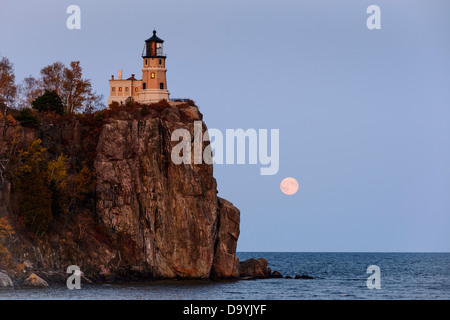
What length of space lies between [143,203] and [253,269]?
2141cm

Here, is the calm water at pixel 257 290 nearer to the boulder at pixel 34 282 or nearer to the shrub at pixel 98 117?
the boulder at pixel 34 282

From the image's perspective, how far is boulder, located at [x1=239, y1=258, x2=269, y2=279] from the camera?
115662mm

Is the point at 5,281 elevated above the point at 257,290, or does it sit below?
above

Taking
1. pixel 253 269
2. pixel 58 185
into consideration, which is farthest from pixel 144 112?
pixel 253 269

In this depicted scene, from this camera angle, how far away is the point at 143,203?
10369cm

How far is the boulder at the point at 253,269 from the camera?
379 ft

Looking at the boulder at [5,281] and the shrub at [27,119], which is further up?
the shrub at [27,119]

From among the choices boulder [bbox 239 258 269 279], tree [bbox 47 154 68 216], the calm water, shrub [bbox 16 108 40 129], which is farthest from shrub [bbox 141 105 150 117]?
boulder [bbox 239 258 269 279]

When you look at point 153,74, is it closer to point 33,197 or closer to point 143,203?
point 143,203

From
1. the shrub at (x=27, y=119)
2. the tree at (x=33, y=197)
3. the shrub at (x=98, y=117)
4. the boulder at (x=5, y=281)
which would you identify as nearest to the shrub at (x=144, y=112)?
the shrub at (x=98, y=117)

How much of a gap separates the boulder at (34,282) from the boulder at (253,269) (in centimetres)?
3508
